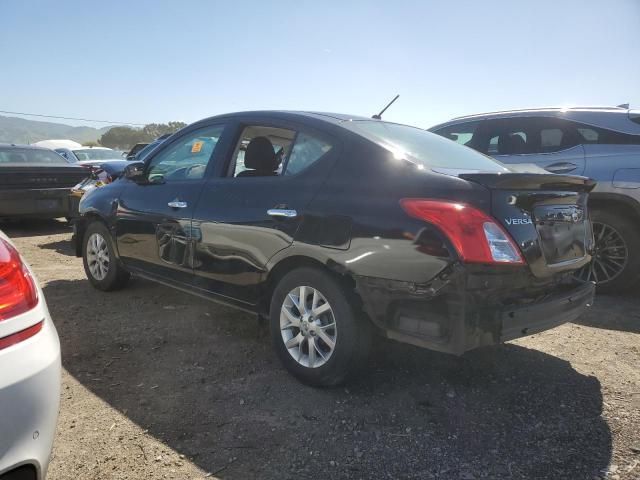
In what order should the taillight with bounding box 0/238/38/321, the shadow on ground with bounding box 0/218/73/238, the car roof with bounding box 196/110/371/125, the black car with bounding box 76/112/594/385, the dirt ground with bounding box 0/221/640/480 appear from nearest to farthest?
the taillight with bounding box 0/238/38/321, the dirt ground with bounding box 0/221/640/480, the black car with bounding box 76/112/594/385, the car roof with bounding box 196/110/371/125, the shadow on ground with bounding box 0/218/73/238

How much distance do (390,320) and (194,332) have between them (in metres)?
1.90

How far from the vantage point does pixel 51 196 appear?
8.32m

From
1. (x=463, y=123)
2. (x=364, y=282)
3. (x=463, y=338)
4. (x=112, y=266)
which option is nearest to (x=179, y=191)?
(x=112, y=266)

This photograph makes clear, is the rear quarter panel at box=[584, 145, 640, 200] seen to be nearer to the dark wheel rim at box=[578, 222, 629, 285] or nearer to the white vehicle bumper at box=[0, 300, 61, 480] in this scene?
the dark wheel rim at box=[578, 222, 629, 285]

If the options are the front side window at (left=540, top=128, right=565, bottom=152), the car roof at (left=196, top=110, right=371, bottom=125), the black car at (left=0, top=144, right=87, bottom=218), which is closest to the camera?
the car roof at (left=196, top=110, right=371, bottom=125)

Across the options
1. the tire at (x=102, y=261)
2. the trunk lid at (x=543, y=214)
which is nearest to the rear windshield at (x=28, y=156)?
the tire at (x=102, y=261)

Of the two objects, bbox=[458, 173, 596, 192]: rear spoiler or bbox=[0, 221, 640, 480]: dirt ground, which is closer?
bbox=[0, 221, 640, 480]: dirt ground

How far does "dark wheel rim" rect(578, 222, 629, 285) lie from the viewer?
4.75 metres

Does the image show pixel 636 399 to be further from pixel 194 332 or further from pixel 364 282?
pixel 194 332

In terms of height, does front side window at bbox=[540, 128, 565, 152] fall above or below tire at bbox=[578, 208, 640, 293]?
above

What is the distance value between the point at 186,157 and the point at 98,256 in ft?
5.22

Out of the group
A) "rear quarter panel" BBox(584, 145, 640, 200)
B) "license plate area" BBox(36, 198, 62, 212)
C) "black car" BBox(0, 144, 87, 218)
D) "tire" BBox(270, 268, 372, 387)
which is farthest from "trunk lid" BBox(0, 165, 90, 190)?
"rear quarter panel" BBox(584, 145, 640, 200)

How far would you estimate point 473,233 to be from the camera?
234 centimetres

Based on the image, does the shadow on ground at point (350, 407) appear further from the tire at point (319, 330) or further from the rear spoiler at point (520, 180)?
the rear spoiler at point (520, 180)
